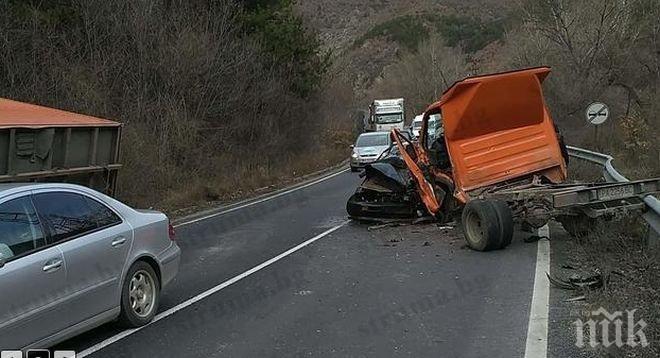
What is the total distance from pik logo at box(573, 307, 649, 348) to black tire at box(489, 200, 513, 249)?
358 cm

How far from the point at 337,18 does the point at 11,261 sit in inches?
5120

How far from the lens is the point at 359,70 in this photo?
384ft

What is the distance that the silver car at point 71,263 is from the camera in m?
5.32

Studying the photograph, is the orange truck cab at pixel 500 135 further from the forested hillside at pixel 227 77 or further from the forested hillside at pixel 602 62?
the forested hillside at pixel 227 77

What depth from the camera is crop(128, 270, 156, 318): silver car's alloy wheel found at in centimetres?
678

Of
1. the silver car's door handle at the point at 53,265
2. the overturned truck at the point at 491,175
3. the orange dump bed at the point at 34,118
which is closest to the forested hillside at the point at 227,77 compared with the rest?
the orange dump bed at the point at 34,118

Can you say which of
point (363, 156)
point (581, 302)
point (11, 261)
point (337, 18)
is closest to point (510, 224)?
point (581, 302)

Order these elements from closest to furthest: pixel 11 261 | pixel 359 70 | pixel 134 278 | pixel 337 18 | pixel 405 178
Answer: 1. pixel 11 261
2. pixel 134 278
3. pixel 405 178
4. pixel 359 70
5. pixel 337 18

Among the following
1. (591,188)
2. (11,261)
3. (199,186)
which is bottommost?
(199,186)

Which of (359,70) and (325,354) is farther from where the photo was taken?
(359,70)

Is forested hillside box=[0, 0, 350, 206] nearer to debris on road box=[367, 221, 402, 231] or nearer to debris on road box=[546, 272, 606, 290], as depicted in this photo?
debris on road box=[367, 221, 402, 231]

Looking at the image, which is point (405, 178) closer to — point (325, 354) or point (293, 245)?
point (293, 245)

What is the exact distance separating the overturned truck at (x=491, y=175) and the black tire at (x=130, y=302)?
4.91 metres

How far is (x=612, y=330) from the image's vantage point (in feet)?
19.5
